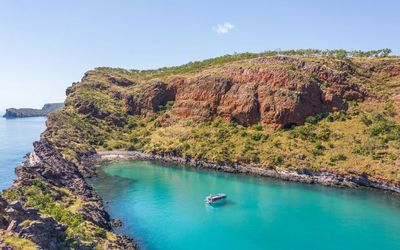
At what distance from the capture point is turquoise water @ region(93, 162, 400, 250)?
7350 cm

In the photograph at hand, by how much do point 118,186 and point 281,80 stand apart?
305 feet

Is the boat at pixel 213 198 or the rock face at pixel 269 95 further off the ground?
the rock face at pixel 269 95

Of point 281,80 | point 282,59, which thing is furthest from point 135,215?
point 282,59

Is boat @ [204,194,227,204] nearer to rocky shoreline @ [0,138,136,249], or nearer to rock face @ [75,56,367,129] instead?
rocky shoreline @ [0,138,136,249]

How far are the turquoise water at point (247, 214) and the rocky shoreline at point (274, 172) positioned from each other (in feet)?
16.2

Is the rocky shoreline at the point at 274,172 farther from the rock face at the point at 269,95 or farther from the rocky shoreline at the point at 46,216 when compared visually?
the rocky shoreline at the point at 46,216

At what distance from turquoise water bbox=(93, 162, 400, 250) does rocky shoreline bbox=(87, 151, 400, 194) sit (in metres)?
4.94

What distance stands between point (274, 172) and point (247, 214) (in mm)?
41552

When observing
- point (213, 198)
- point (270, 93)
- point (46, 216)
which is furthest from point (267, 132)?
point (46, 216)

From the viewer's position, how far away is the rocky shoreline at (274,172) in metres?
113

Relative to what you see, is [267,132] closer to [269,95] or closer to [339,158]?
[269,95]

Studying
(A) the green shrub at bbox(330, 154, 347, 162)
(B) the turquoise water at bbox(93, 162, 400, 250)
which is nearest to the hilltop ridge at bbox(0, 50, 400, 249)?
(A) the green shrub at bbox(330, 154, 347, 162)

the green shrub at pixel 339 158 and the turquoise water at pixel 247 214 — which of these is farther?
the green shrub at pixel 339 158

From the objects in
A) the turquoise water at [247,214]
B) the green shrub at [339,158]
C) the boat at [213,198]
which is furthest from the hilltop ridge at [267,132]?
the boat at [213,198]
